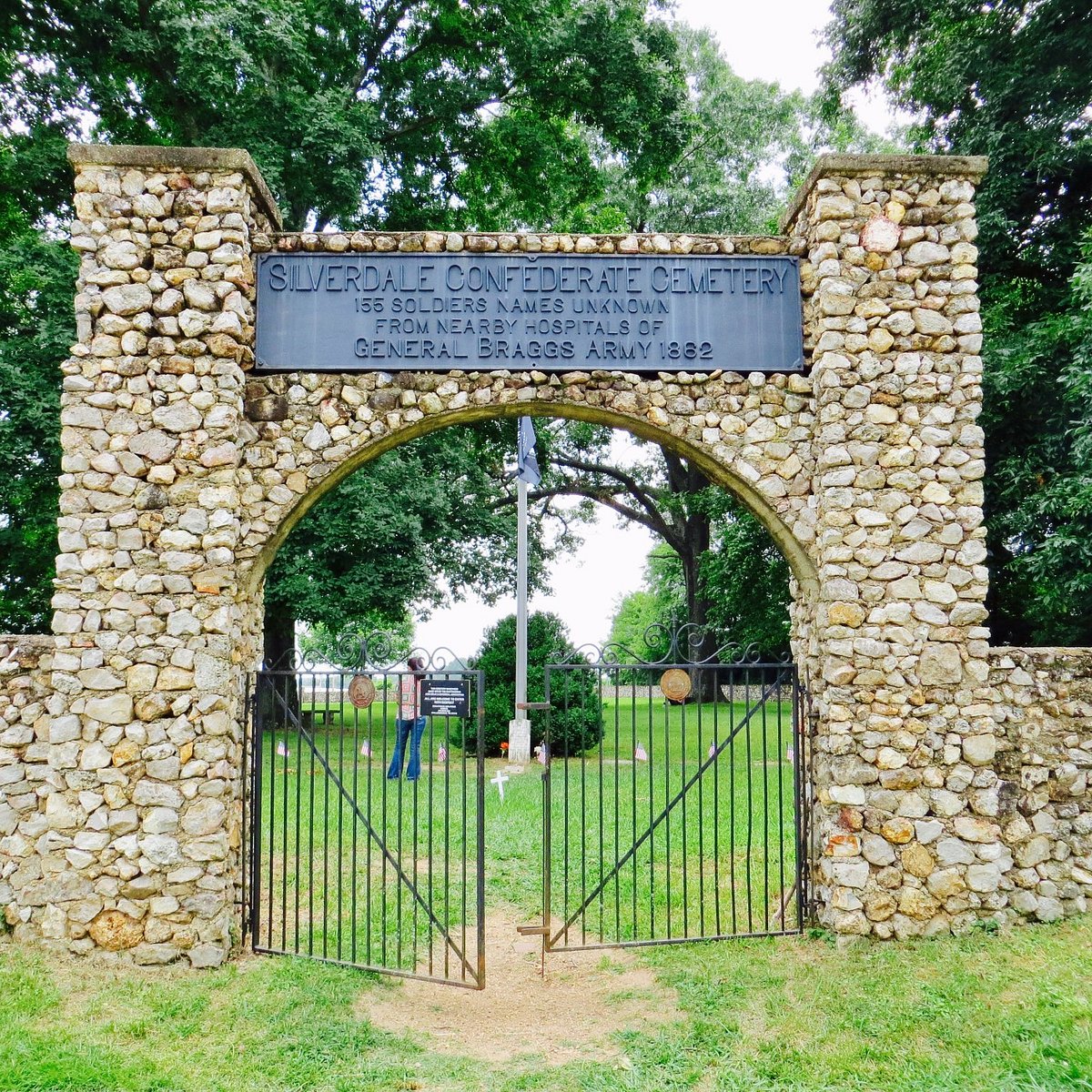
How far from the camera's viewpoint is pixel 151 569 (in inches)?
211

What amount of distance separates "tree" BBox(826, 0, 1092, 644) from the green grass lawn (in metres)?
4.32

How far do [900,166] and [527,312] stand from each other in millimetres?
2532

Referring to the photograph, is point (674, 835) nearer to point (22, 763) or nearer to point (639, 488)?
point (22, 763)

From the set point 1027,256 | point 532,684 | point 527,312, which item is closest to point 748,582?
point 532,684

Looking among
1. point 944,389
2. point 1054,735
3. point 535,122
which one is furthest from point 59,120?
point 1054,735

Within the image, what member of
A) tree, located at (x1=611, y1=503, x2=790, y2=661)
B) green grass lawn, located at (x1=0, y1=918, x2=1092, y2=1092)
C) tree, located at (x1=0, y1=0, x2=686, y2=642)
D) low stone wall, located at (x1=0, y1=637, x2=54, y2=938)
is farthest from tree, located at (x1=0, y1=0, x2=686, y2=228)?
green grass lawn, located at (x1=0, y1=918, x2=1092, y2=1092)

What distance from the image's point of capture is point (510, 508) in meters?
19.8

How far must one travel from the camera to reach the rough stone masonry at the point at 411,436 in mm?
5258

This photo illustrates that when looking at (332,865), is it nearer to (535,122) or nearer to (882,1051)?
(882,1051)

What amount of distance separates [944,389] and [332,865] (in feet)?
19.5

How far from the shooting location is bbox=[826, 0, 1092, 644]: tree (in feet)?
27.3

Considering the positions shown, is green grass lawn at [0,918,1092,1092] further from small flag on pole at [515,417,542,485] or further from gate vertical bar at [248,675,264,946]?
small flag on pole at [515,417,542,485]

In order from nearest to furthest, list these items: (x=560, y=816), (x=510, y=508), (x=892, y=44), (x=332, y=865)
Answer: (x=332, y=865) → (x=560, y=816) → (x=892, y=44) → (x=510, y=508)

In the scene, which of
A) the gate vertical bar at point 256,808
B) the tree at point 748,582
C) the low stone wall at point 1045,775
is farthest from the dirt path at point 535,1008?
the tree at point 748,582
